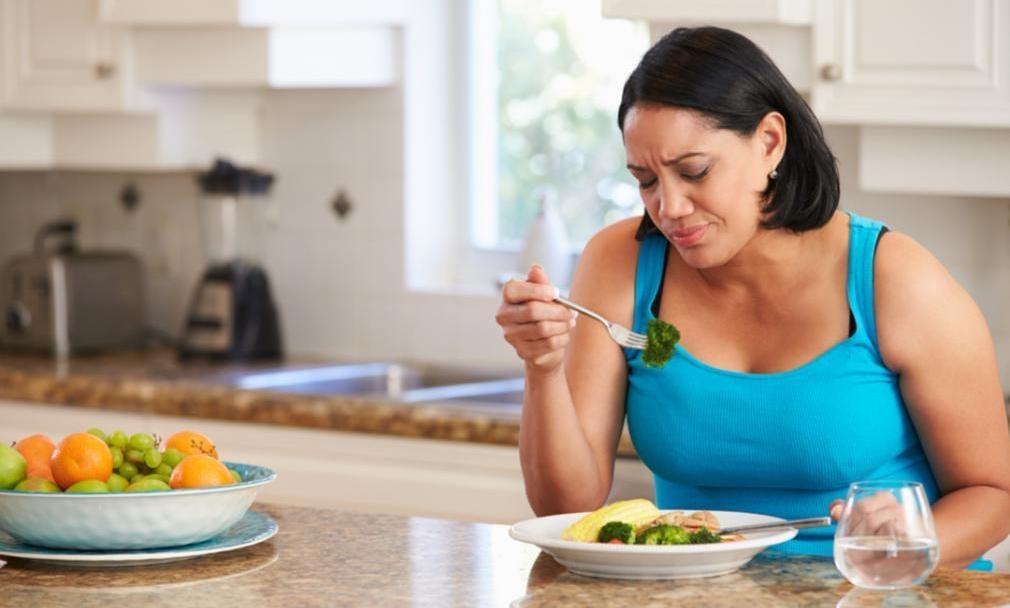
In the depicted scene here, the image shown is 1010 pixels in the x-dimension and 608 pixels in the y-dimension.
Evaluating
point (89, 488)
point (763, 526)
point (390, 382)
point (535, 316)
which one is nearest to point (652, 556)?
point (763, 526)

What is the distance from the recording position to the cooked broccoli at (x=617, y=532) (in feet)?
5.07

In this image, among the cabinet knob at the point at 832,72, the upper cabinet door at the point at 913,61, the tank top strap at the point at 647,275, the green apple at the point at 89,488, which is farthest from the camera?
the cabinet knob at the point at 832,72

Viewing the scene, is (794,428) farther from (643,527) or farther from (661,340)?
(643,527)

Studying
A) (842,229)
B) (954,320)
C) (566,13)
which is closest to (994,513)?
(954,320)

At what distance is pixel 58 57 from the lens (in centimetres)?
373

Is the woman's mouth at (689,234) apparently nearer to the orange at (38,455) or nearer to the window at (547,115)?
the orange at (38,455)

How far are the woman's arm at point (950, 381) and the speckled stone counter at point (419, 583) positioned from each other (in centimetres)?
33

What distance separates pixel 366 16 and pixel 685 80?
72.5 inches

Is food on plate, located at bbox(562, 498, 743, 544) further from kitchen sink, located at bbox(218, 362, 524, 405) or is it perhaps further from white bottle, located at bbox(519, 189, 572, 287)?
white bottle, located at bbox(519, 189, 572, 287)

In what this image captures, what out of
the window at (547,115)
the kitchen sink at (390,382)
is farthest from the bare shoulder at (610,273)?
the window at (547,115)

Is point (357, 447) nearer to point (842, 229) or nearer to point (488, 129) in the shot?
point (488, 129)

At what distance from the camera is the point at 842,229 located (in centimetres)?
200

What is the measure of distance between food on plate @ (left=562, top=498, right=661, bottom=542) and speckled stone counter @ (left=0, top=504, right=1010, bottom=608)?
40 mm

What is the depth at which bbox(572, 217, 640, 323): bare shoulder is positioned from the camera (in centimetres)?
207
